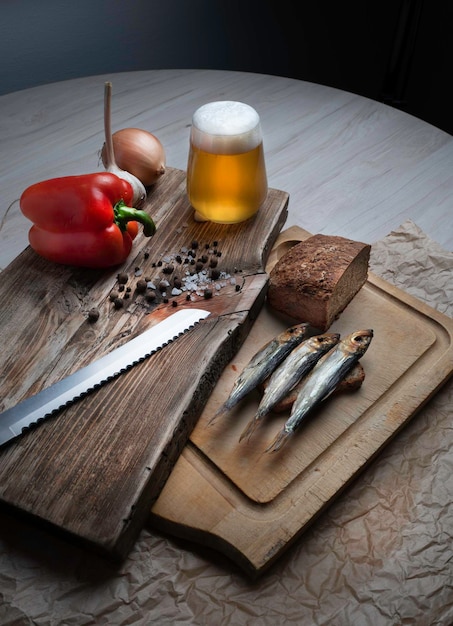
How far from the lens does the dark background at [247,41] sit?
2500 mm

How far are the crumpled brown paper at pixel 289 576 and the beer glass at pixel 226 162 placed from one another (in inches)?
28.6

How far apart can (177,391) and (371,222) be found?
2.64 ft

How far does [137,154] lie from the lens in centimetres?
166

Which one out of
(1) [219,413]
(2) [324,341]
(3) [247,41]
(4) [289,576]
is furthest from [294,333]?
(3) [247,41]

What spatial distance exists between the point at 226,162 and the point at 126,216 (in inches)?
10.6

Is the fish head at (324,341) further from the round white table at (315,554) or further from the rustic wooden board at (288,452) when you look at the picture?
the round white table at (315,554)

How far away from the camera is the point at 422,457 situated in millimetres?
1232

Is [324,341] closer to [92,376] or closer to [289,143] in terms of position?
[92,376]

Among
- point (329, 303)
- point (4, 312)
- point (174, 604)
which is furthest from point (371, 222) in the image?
point (174, 604)

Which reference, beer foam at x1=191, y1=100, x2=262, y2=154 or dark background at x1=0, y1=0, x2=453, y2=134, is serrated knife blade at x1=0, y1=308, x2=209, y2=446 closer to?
beer foam at x1=191, y1=100, x2=262, y2=154

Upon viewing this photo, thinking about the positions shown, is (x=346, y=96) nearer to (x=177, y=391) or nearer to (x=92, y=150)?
(x=92, y=150)

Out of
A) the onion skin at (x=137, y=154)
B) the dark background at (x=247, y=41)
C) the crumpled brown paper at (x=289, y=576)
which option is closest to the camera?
the crumpled brown paper at (x=289, y=576)

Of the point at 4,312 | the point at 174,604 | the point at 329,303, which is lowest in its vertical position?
the point at 174,604

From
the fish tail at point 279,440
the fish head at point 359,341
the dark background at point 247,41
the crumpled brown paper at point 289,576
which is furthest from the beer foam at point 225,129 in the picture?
the dark background at point 247,41
